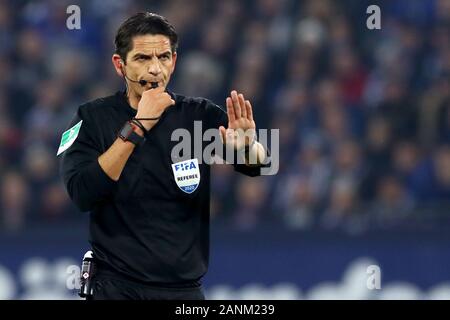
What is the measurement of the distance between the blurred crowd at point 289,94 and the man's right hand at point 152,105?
14.2ft

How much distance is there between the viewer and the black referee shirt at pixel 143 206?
494 cm

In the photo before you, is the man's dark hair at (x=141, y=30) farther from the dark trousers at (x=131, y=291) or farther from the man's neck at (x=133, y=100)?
the dark trousers at (x=131, y=291)

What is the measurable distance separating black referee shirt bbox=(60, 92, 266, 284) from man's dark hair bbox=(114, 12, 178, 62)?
1.13 feet

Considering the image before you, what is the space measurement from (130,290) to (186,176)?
564mm

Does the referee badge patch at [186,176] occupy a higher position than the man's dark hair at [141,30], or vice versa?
the man's dark hair at [141,30]

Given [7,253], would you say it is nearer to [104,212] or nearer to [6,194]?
[6,194]

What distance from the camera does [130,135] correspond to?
4.88m

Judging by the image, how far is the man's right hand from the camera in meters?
4.95

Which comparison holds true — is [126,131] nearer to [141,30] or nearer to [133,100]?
[133,100]

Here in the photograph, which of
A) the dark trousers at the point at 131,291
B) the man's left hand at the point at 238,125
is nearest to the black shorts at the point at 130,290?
the dark trousers at the point at 131,291
